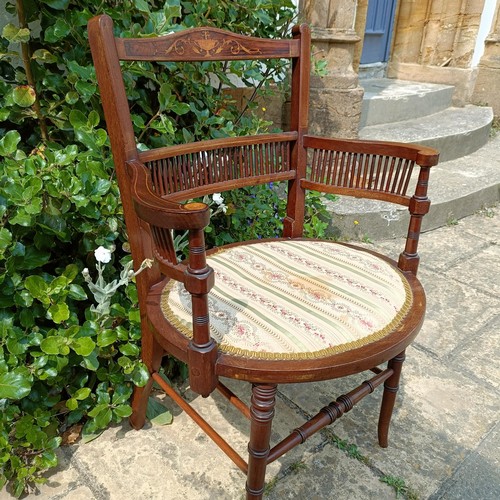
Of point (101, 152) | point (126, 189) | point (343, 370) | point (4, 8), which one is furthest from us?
point (4, 8)

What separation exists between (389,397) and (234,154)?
0.90 m

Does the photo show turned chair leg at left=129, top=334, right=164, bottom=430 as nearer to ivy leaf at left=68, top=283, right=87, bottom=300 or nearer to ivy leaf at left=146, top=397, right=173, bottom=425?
ivy leaf at left=146, top=397, right=173, bottom=425

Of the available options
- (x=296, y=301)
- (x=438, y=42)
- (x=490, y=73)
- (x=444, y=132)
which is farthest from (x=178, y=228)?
(x=490, y=73)

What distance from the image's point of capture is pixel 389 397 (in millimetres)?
1436

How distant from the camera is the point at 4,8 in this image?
1.50m

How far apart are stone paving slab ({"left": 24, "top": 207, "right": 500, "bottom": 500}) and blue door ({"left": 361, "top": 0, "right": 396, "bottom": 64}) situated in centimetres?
385

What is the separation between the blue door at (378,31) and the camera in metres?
4.72

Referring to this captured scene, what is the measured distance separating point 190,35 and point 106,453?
4.17 feet

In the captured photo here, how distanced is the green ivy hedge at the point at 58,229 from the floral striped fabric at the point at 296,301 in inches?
13.5

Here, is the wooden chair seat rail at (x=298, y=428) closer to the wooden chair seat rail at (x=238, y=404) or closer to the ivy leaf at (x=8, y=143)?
the wooden chair seat rail at (x=238, y=404)

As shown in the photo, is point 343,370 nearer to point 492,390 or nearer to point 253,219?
point 492,390

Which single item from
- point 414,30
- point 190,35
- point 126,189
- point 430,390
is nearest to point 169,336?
point 126,189

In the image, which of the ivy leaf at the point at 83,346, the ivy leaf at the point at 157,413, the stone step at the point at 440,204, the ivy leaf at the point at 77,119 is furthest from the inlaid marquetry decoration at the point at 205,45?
the stone step at the point at 440,204

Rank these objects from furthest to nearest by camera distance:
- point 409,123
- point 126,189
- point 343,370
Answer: point 409,123, point 126,189, point 343,370
